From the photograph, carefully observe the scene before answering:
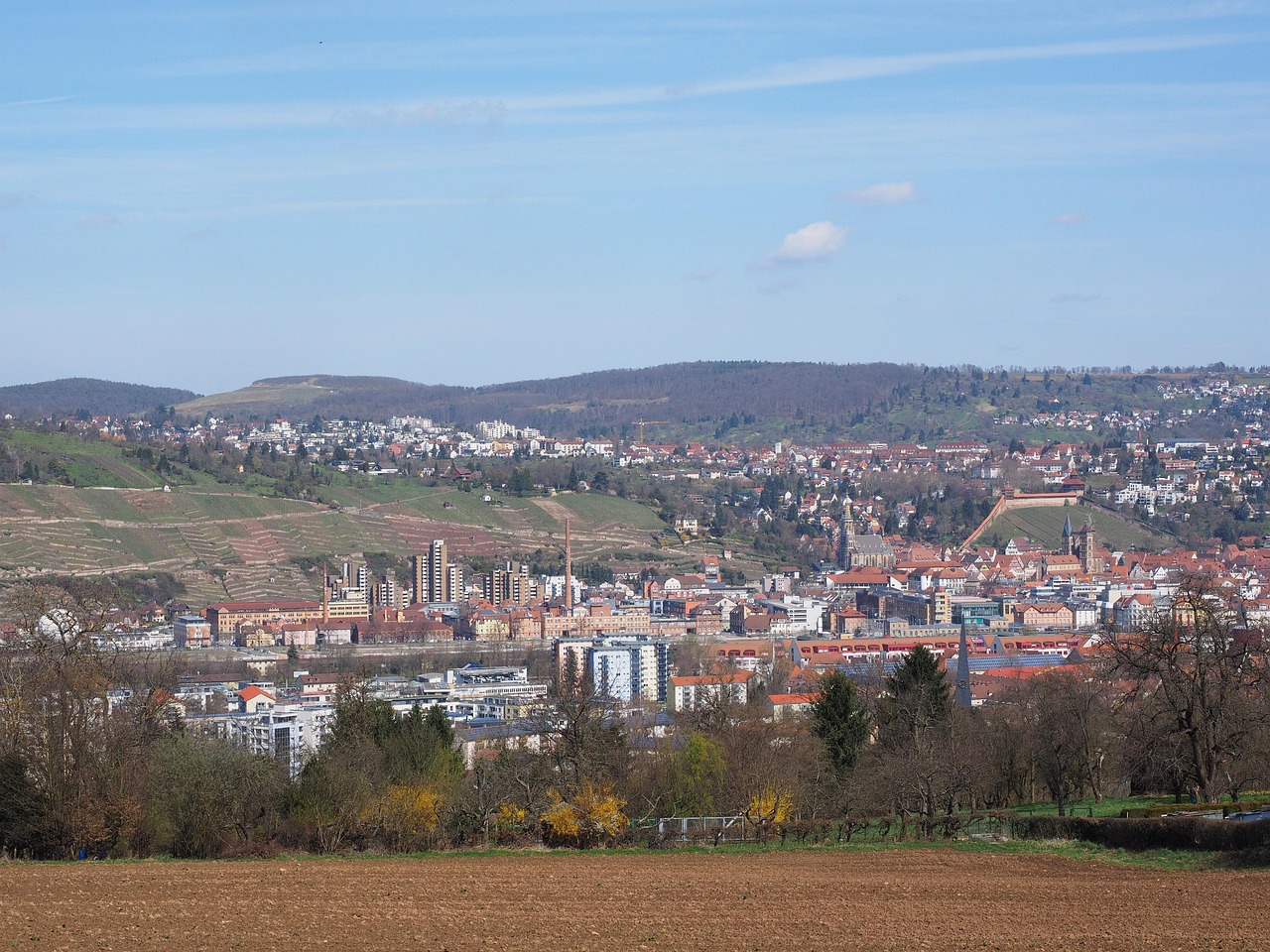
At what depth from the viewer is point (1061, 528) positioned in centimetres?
13925

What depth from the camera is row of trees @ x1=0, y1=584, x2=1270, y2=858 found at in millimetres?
21953

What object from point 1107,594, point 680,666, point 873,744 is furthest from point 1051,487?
point 873,744

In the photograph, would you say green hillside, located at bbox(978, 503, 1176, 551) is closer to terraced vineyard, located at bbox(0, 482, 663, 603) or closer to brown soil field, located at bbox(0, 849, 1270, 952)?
terraced vineyard, located at bbox(0, 482, 663, 603)

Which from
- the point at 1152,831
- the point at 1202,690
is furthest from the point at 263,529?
the point at 1152,831

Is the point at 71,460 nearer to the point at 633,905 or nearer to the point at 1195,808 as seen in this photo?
the point at 1195,808

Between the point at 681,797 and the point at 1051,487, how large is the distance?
5167 inches

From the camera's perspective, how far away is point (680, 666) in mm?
79250

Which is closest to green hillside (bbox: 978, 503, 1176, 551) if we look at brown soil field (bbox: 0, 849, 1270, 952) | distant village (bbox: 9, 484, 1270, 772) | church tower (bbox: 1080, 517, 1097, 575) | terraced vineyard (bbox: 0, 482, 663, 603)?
distant village (bbox: 9, 484, 1270, 772)

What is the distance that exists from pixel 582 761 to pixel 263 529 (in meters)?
83.4

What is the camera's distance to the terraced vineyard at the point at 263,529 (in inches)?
3642

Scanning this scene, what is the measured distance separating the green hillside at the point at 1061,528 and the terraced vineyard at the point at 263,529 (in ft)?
100

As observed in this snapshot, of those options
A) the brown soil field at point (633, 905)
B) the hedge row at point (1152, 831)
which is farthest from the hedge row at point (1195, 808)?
the brown soil field at point (633, 905)

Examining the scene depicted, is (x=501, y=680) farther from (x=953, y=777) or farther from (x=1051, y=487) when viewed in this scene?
(x=1051, y=487)

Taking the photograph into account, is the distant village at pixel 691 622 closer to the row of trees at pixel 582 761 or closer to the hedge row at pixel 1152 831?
the row of trees at pixel 582 761
